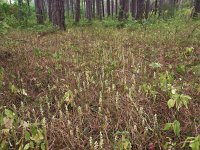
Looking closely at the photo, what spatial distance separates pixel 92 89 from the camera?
4.48m

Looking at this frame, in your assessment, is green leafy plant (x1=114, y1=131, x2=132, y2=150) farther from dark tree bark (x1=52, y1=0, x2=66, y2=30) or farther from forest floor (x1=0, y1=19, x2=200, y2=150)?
dark tree bark (x1=52, y1=0, x2=66, y2=30)

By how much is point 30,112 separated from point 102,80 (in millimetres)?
1482

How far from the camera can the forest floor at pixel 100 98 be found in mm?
3133

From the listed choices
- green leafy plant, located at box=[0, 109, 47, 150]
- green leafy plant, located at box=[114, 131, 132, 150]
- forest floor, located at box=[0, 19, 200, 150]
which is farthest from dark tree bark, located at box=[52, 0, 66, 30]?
green leafy plant, located at box=[114, 131, 132, 150]

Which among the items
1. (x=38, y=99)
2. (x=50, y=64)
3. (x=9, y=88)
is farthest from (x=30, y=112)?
(x=50, y=64)

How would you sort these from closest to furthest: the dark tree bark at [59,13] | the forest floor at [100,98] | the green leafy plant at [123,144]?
1. the green leafy plant at [123,144]
2. the forest floor at [100,98]
3. the dark tree bark at [59,13]

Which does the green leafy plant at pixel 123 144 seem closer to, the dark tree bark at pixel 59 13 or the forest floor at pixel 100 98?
the forest floor at pixel 100 98

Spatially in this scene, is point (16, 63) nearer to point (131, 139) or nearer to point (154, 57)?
point (154, 57)

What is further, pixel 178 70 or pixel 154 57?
pixel 154 57

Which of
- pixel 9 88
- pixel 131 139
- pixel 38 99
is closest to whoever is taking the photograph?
pixel 131 139

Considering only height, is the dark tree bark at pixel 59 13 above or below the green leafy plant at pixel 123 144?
above

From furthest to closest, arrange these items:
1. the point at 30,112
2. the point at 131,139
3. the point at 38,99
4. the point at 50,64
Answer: the point at 50,64
the point at 38,99
the point at 30,112
the point at 131,139

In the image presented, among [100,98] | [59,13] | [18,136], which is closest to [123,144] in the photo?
[100,98]

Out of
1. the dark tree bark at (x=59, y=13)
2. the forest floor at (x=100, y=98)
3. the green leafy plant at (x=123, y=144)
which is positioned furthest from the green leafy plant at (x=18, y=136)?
the dark tree bark at (x=59, y=13)
